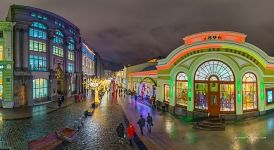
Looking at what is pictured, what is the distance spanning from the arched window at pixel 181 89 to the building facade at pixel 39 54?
23457mm

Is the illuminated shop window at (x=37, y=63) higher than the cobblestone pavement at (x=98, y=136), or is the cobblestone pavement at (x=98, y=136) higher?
the illuminated shop window at (x=37, y=63)

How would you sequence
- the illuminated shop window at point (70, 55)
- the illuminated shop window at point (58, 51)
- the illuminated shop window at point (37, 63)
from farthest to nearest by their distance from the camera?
the illuminated shop window at point (70, 55) < the illuminated shop window at point (58, 51) < the illuminated shop window at point (37, 63)

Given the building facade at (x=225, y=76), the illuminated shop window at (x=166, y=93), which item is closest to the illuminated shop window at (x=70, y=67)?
the illuminated shop window at (x=166, y=93)

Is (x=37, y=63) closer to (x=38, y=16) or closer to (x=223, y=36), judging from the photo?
(x=38, y=16)

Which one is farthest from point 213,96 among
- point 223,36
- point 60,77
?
point 60,77

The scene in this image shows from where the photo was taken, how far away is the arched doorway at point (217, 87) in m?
22.1

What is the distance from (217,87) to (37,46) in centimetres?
2983

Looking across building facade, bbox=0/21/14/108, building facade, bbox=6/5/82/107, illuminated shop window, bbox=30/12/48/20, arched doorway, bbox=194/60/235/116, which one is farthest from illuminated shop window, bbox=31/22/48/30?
arched doorway, bbox=194/60/235/116

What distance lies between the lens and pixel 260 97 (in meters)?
23.0

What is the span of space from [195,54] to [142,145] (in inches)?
464

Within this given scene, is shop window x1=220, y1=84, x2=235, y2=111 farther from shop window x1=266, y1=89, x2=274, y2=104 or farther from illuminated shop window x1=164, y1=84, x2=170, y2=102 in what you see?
illuminated shop window x1=164, y1=84, x2=170, y2=102

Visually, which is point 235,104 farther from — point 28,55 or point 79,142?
point 28,55

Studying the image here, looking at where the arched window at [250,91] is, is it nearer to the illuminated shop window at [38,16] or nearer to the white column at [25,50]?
the white column at [25,50]

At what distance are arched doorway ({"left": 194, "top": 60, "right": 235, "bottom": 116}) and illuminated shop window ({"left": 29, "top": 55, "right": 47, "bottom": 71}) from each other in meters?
27.1
